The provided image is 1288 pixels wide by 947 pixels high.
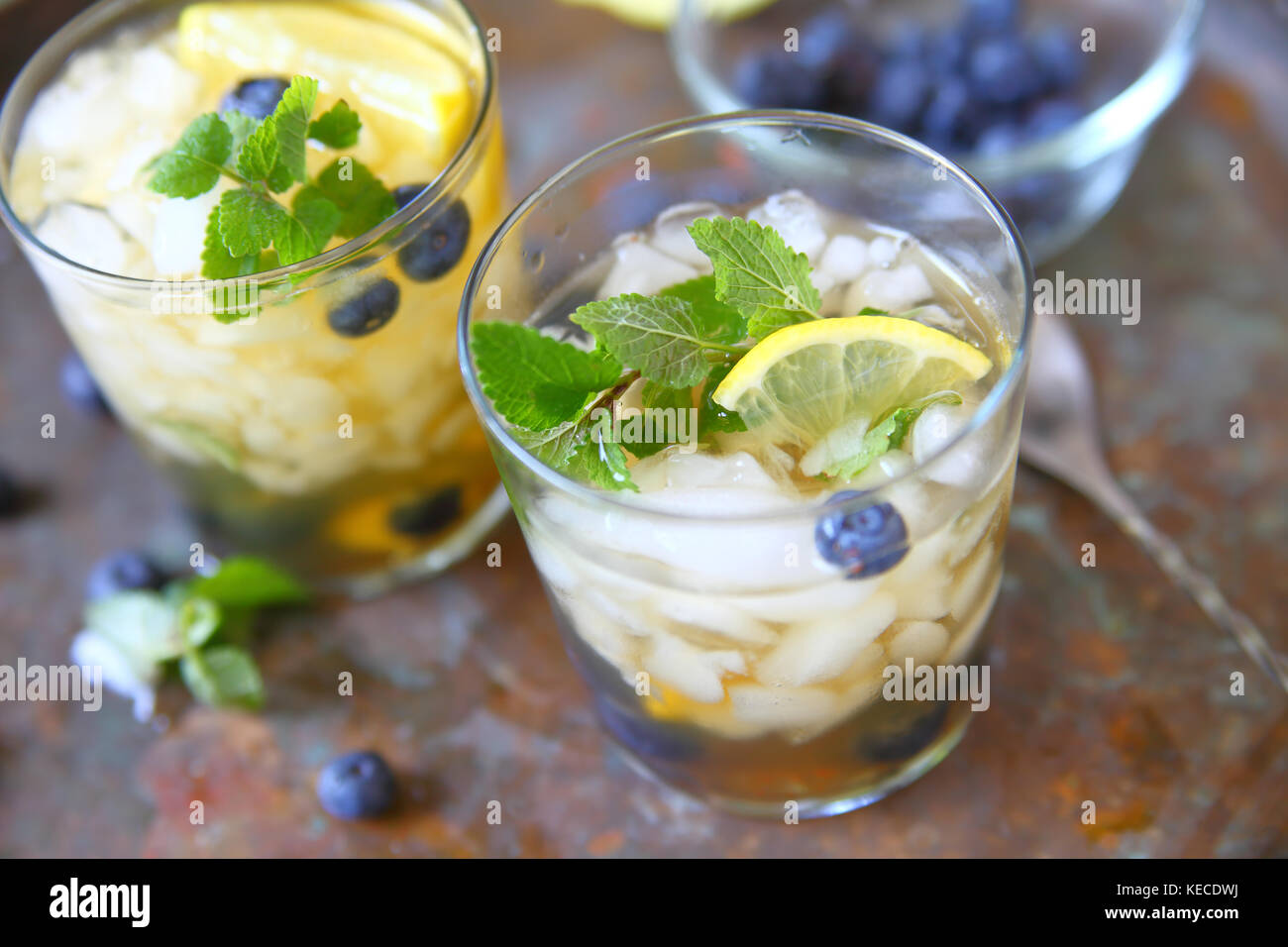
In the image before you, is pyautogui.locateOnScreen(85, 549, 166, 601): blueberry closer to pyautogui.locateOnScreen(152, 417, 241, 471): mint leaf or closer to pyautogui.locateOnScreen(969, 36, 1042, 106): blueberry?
pyautogui.locateOnScreen(152, 417, 241, 471): mint leaf

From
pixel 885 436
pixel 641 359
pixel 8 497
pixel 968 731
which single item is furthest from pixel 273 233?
pixel 968 731

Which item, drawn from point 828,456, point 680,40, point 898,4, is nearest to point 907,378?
point 828,456

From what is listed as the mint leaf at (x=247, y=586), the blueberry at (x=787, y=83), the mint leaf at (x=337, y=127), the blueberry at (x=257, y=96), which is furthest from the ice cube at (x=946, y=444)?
the blueberry at (x=787, y=83)

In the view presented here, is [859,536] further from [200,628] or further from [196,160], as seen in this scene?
[200,628]

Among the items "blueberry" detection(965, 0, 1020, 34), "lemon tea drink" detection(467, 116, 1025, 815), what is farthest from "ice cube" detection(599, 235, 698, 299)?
"blueberry" detection(965, 0, 1020, 34)

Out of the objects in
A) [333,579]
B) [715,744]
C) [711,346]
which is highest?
[711,346]
